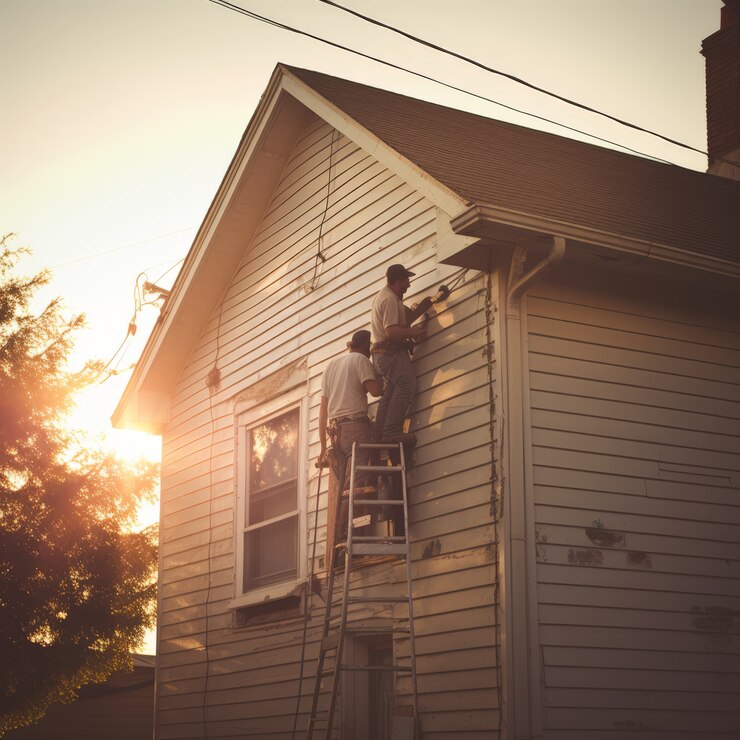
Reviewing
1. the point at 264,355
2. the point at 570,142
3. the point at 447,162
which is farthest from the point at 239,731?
the point at 570,142

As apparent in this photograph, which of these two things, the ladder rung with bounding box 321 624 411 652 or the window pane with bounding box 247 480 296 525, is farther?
the window pane with bounding box 247 480 296 525

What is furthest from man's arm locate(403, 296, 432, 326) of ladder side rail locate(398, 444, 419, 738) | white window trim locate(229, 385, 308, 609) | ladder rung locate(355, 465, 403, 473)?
white window trim locate(229, 385, 308, 609)

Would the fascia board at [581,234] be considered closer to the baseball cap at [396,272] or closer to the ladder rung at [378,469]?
the baseball cap at [396,272]

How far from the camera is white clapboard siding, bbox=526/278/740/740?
7.48 metres

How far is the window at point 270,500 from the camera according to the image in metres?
10.4

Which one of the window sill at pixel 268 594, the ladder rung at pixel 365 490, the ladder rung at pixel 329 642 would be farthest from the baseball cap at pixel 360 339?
the ladder rung at pixel 329 642

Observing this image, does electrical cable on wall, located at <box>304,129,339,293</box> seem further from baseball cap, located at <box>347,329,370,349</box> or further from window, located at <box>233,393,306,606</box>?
baseball cap, located at <box>347,329,370,349</box>

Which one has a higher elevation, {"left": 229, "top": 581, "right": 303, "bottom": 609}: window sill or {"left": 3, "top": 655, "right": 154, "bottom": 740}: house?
{"left": 229, "top": 581, "right": 303, "bottom": 609}: window sill

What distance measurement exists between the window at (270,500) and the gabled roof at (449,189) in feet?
6.59

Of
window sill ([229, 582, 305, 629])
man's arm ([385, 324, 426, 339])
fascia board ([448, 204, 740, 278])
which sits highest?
fascia board ([448, 204, 740, 278])

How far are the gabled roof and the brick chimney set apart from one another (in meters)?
1.10

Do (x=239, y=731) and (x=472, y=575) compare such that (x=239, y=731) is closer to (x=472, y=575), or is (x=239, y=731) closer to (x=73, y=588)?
(x=472, y=575)

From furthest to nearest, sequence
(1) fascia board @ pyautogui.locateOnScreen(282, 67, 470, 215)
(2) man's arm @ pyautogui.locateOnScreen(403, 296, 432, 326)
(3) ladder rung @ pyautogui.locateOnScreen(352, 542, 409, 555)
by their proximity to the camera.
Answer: (2) man's arm @ pyautogui.locateOnScreen(403, 296, 432, 326) → (1) fascia board @ pyautogui.locateOnScreen(282, 67, 470, 215) → (3) ladder rung @ pyautogui.locateOnScreen(352, 542, 409, 555)

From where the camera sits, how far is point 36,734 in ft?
62.3
